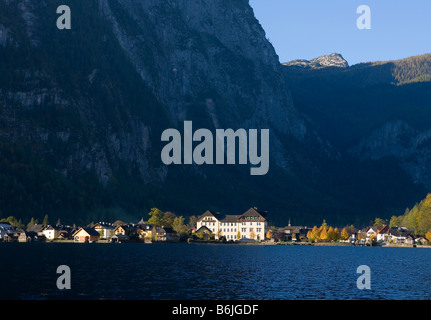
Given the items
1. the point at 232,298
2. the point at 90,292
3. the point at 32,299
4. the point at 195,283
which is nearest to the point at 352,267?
the point at 195,283

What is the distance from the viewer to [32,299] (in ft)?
238

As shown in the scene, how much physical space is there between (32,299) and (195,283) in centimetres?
2516

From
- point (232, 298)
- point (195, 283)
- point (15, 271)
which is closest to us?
point (232, 298)

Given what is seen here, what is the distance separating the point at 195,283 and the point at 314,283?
1748cm

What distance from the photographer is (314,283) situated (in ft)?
314

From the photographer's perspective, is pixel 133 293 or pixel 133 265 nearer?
pixel 133 293
